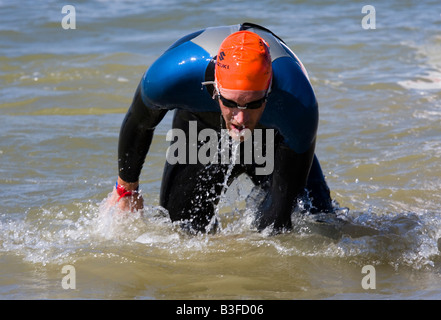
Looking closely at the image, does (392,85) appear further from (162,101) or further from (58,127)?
(162,101)

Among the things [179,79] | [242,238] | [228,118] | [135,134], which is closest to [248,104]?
[228,118]

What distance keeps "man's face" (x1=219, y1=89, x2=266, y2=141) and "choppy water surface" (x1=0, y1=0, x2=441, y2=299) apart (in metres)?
0.89

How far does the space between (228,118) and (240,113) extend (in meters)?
0.09

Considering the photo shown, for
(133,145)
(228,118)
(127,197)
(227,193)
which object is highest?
(228,118)

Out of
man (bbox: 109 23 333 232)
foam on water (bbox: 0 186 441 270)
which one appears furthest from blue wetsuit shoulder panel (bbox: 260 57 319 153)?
foam on water (bbox: 0 186 441 270)

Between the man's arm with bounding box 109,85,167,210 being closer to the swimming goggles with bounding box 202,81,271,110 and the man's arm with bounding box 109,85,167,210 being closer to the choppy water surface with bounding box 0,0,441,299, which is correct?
the choppy water surface with bounding box 0,0,441,299

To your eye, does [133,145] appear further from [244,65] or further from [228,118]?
[244,65]

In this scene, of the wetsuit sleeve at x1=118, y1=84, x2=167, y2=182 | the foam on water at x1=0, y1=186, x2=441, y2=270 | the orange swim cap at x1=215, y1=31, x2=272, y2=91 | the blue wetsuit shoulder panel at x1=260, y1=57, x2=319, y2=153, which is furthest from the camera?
the foam on water at x1=0, y1=186, x2=441, y2=270

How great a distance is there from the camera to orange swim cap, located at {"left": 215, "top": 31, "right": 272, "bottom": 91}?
332 centimetres

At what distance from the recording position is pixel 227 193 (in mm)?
4785

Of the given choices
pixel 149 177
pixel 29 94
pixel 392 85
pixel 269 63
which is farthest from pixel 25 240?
pixel 392 85

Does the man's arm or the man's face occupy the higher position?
the man's face
